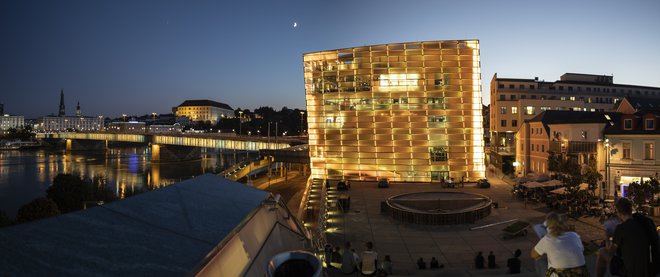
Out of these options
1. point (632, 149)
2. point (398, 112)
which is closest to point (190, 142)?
point (398, 112)

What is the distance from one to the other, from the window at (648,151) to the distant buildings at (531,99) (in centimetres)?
3251

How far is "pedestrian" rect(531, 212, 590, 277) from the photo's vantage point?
496 cm

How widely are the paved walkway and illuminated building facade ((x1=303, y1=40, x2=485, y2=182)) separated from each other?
52.8 feet

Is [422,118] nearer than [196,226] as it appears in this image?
No

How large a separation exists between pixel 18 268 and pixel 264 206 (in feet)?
12.3

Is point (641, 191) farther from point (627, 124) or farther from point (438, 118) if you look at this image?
point (438, 118)

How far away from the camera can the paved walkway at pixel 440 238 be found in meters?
16.2

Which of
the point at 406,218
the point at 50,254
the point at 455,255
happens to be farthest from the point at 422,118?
the point at 50,254

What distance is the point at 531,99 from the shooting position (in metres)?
69.2

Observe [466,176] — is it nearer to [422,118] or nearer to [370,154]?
[422,118]

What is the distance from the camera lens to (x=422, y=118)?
45.3 meters

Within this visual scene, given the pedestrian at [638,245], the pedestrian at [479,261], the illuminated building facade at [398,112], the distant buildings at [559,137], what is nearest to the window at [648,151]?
the distant buildings at [559,137]

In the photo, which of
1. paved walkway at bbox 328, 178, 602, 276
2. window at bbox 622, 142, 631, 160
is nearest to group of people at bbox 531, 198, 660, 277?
paved walkway at bbox 328, 178, 602, 276

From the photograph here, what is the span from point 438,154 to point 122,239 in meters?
44.2
